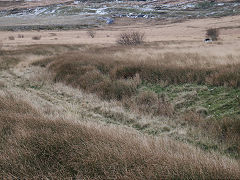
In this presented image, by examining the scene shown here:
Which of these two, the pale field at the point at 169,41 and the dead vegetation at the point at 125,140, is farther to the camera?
the pale field at the point at 169,41

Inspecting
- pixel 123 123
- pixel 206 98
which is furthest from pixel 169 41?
pixel 123 123

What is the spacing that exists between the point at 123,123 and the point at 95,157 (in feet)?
10.6

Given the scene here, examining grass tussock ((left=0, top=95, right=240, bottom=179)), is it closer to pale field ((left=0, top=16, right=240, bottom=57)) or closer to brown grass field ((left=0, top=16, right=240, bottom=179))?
brown grass field ((left=0, top=16, right=240, bottom=179))

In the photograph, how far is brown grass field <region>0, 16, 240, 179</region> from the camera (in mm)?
3666

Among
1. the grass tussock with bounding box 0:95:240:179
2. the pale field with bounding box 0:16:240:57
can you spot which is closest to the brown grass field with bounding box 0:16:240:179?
the grass tussock with bounding box 0:95:240:179

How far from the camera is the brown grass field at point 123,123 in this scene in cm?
367

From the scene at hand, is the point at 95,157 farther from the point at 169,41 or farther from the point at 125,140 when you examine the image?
the point at 169,41

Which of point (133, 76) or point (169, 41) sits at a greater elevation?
point (133, 76)

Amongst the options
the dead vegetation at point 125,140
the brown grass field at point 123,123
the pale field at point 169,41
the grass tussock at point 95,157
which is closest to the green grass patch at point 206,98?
the brown grass field at point 123,123

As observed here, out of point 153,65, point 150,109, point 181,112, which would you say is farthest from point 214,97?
point 153,65

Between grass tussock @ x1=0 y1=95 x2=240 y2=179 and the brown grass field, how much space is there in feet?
0.06

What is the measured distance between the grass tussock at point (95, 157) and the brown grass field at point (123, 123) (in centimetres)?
2

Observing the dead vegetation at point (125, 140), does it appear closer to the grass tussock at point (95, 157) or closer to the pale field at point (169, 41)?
the grass tussock at point (95, 157)

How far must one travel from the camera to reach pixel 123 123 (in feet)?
23.3
